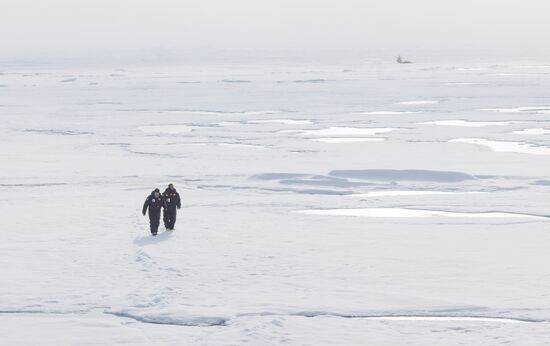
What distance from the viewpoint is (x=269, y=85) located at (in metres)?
50.1

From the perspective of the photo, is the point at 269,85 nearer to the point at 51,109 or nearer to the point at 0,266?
the point at 51,109

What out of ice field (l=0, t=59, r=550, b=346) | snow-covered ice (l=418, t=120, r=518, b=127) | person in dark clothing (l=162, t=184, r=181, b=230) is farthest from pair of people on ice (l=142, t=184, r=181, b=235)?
snow-covered ice (l=418, t=120, r=518, b=127)

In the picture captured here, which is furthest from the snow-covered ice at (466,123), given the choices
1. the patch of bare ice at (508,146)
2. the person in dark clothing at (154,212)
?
the person in dark clothing at (154,212)

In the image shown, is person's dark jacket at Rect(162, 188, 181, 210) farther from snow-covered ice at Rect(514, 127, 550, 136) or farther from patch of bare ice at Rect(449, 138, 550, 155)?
snow-covered ice at Rect(514, 127, 550, 136)

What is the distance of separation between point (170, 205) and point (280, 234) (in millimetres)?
1617

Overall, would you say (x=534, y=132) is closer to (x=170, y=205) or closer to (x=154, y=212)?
(x=170, y=205)

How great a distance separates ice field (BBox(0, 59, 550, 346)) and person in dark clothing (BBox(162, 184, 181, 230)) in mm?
194

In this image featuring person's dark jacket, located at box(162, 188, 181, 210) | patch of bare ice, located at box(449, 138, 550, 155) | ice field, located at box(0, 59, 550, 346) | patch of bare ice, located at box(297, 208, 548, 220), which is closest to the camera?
ice field, located at box(0, 59, 550, 346)

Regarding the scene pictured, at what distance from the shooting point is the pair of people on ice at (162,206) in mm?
12328

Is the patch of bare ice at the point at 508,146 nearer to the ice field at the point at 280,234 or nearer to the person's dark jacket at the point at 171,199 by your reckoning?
the ice field at the point at 280,234

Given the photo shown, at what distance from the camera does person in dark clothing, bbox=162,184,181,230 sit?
1264 centimetres

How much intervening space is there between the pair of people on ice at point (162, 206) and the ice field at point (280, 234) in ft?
0.64

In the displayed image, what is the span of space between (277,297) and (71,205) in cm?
661

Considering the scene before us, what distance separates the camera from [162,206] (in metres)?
12.7
